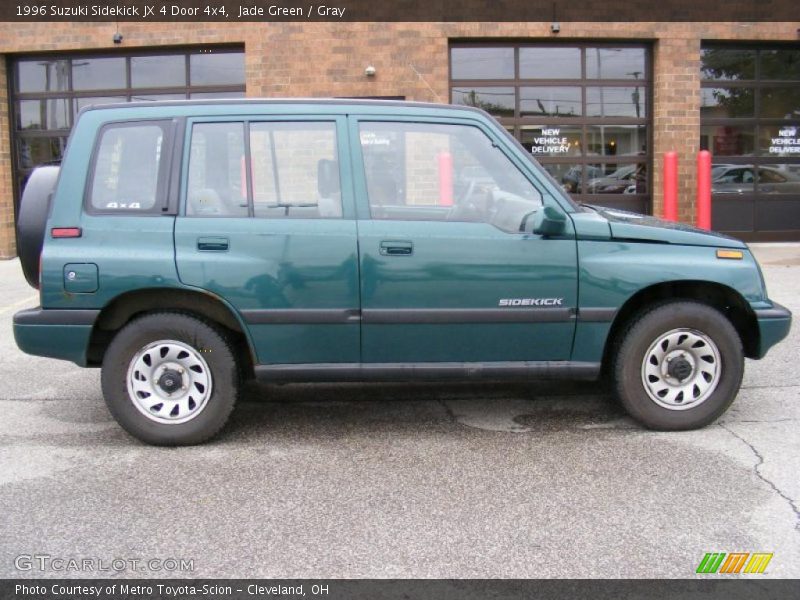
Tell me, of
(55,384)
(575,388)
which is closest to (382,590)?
(575,388)

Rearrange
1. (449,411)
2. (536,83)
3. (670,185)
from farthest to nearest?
(536,83) → (670,185) → (449,411)

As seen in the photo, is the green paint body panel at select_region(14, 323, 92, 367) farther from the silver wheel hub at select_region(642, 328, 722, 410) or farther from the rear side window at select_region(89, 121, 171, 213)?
the silver wheel hub at select_region(642, 328, 722, 410)

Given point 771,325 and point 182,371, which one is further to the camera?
point 771,325

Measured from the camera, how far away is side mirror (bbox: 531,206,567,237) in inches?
173

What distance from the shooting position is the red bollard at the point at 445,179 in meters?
4.56

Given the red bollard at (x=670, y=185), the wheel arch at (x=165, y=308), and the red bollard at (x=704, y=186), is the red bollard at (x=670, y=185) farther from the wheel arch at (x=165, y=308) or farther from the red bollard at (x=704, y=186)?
the wheel arch at (x=165, y=308)

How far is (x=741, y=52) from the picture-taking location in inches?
532

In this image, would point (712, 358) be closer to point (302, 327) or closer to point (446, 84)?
point (302, 327)

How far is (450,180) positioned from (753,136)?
10890mm

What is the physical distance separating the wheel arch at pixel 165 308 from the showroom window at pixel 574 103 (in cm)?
928

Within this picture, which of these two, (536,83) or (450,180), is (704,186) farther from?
(450,180)

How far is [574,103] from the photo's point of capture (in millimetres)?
13242

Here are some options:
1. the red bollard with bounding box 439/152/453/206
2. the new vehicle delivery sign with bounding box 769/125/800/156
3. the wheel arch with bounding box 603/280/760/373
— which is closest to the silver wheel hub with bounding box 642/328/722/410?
the wheel arch with bounding box 603/280/760/373

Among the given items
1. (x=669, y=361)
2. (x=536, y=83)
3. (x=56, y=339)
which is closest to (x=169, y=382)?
(x=56, y=339)
